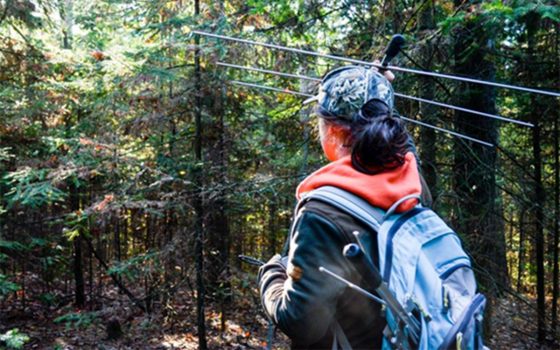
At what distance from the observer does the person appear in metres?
1.29

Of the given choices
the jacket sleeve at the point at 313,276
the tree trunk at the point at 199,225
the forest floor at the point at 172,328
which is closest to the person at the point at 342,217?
the jacket sleeve at the point at 313,276

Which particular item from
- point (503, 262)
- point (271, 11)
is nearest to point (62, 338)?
point (271, 11)

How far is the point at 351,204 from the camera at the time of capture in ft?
4.35

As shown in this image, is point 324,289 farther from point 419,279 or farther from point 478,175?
point 478,175

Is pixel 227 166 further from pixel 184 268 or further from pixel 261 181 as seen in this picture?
pixel 184 268

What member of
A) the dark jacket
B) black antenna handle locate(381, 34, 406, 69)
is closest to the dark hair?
the dark jacket

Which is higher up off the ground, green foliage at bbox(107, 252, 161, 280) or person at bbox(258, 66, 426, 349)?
person at bbox(258, 66, 426, 349)

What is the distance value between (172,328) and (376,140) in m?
7.98

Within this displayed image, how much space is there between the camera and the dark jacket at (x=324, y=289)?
1.29 m

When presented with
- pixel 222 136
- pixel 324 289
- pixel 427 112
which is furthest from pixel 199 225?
pixel 324 289

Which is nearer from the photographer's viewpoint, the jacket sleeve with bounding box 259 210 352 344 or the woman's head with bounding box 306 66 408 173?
the jacket sleeve with bounding box 259 210 352 344

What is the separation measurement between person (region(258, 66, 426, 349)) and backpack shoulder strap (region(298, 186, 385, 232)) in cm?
2

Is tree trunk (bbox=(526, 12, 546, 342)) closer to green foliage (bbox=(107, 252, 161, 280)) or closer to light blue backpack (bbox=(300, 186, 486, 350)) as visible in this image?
light blue backpack (bbox=(300, 186, 486, 350))

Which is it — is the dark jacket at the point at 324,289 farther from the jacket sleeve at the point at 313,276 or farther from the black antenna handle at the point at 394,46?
the black antenna handle at the point at 394,46
